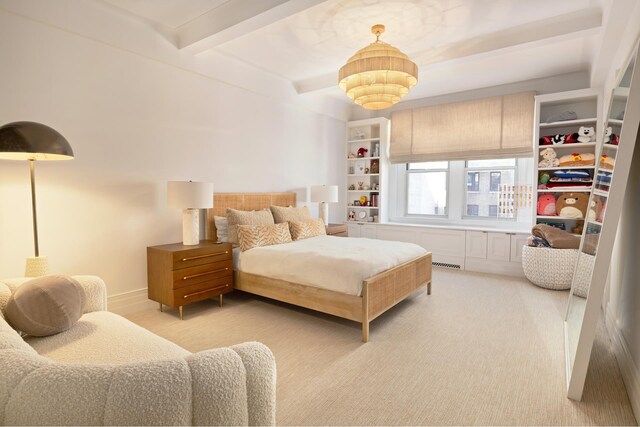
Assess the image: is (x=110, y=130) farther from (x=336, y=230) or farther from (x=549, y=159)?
(x=549, y=159)

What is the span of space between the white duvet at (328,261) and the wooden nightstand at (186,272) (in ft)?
0.75

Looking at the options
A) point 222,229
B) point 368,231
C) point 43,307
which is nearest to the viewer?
point 43,307

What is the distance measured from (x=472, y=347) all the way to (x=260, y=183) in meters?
3.25

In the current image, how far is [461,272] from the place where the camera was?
199 inches

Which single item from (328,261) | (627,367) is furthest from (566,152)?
(328,261)

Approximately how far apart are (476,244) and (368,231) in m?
1.77

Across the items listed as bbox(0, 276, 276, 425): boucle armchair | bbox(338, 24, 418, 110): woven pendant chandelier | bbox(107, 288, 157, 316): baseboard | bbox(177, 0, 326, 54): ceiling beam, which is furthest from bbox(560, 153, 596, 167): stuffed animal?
bbox(107, 288, 157, 316): baseboard

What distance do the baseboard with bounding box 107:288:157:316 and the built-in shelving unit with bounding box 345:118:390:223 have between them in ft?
12.4

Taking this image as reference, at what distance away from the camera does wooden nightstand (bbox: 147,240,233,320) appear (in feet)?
10.5

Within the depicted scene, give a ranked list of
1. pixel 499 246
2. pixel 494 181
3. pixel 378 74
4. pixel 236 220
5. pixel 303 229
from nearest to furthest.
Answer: pixel 378 74 < pixel 236 220 < pixel 303 229 < pixel 499 246 < pixel 494 181

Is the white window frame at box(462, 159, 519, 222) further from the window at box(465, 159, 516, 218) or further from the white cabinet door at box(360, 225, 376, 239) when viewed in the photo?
the white cabinet door at box(360, 225, 376, 239)

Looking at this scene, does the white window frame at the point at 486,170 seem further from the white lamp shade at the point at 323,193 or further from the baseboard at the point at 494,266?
the white lamp shade at the point at 323,193

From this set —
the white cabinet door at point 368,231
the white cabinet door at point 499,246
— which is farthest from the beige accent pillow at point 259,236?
the white cabinet door at point 499,246

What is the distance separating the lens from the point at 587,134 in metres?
4.38
